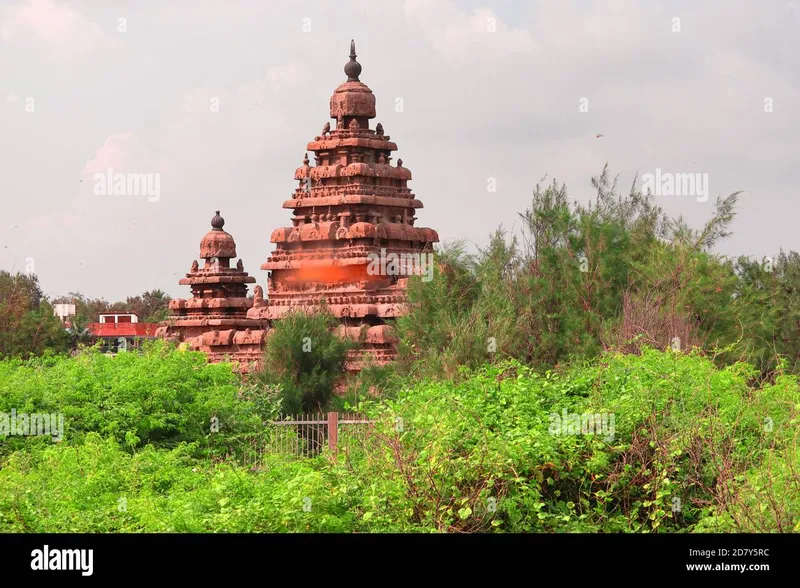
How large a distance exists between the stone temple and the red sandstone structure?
4.52 feet

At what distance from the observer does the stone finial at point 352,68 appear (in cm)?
4116

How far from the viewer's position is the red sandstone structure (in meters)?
44.2

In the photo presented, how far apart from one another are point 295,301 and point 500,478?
85.5 ft

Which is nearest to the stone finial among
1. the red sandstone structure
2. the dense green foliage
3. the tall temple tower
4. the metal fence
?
the tall temple tower

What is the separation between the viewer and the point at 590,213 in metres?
29.6

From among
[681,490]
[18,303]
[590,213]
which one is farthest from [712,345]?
[18,303]

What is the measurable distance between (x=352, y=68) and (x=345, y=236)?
248 inches

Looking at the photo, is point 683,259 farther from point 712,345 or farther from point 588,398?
point 588,398

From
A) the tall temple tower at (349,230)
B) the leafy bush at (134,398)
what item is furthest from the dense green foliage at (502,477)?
the tall temple tower at (349,230)

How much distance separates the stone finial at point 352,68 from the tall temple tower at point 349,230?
0.11ft

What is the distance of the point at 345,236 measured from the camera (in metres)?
38.5

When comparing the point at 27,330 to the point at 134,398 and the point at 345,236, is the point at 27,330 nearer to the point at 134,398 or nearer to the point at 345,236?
the point at 345,236

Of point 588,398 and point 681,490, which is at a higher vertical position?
point 588,398
